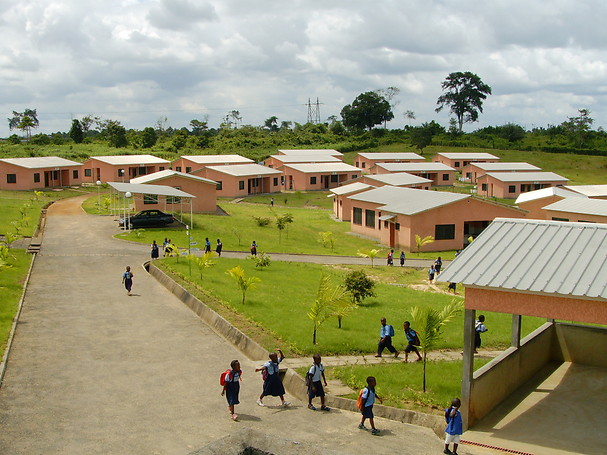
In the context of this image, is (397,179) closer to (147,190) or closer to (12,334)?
(147,190)

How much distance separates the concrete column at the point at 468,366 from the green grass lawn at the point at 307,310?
5.60 meters

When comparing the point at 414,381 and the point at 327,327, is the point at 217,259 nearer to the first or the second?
the point at 327,327

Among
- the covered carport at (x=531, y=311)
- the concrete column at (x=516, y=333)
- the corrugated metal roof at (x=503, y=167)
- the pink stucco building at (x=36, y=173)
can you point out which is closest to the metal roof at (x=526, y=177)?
the corrugated metal roof at (x=503, y=167)

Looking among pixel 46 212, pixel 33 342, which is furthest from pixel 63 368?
pixel 46 212

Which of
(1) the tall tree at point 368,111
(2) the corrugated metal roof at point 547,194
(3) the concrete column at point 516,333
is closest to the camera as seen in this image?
(3) the concrete column at point 516,333

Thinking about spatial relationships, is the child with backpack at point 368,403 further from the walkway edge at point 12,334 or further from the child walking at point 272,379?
the walkway edge at point 12,334

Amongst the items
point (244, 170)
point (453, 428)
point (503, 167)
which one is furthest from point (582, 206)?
point (503, 167)

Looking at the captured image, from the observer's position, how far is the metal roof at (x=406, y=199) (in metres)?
43.4

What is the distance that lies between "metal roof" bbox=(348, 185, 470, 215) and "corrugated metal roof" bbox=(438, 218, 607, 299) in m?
28.4

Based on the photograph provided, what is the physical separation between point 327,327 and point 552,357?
21.7 ft

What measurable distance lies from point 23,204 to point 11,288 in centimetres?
2604

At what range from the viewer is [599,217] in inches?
1615

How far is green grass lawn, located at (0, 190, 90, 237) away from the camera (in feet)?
125

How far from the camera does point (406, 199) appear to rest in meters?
47.1
